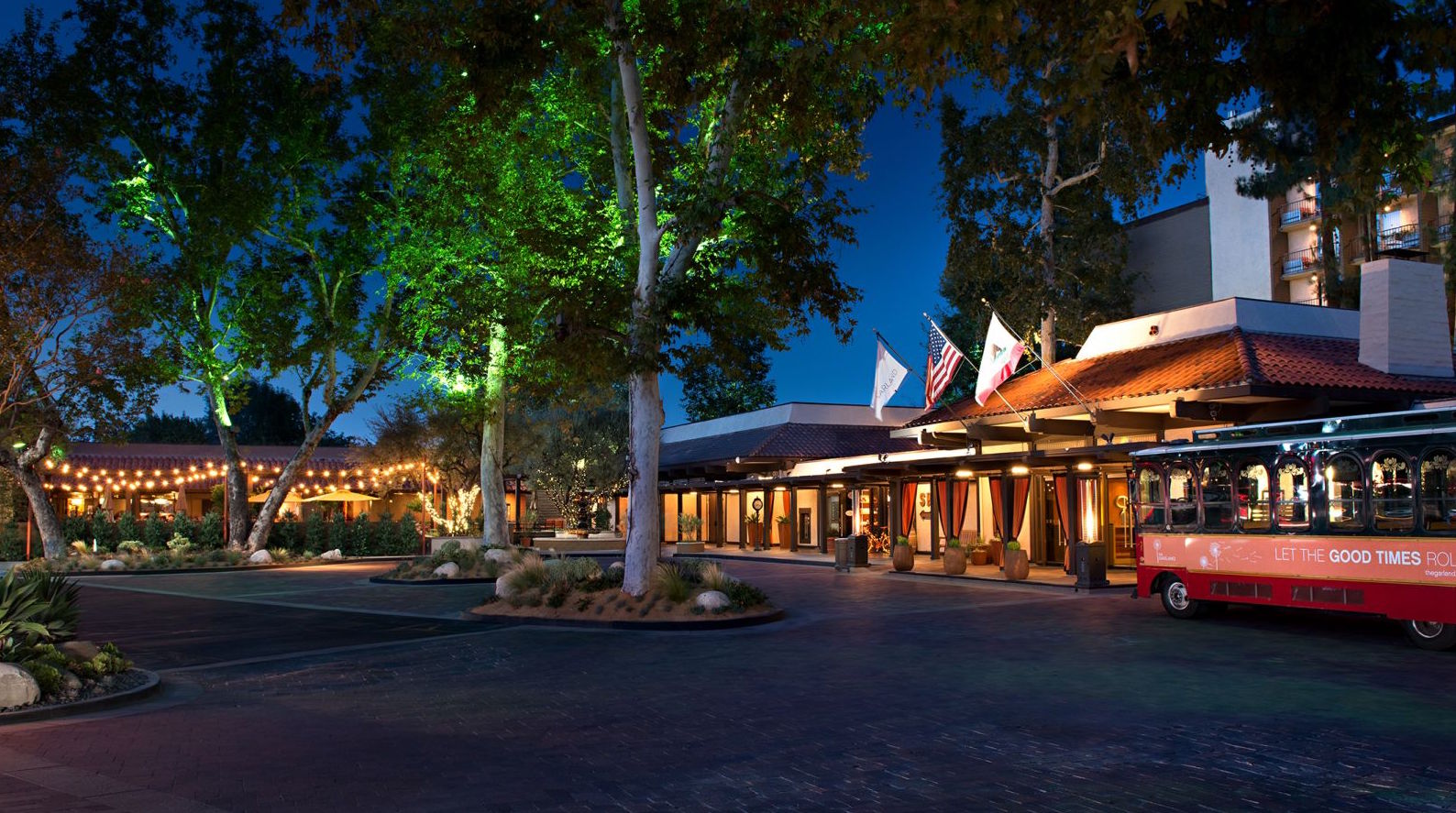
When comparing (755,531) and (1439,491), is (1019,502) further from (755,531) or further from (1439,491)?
(1439,491)

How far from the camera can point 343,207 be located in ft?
117

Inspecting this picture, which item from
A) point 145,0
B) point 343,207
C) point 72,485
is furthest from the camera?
point 72,485

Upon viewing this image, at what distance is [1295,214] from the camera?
55188 mm

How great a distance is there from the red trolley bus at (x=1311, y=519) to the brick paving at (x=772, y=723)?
0.73 m

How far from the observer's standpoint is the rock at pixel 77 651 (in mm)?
11188

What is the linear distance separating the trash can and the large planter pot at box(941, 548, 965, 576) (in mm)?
4283

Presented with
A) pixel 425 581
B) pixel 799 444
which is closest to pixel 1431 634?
pixel 425 581

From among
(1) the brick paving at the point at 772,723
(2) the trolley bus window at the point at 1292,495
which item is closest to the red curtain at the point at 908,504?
(1) the brick paving at the point at 772,723

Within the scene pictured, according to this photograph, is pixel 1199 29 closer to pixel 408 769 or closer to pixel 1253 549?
pixel 408 769

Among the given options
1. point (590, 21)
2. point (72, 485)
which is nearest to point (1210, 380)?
point (590, 21)

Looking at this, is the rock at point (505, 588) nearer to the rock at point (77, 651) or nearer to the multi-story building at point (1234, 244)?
the rock at point (77, 651)

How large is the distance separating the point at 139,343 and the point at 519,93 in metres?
12.4

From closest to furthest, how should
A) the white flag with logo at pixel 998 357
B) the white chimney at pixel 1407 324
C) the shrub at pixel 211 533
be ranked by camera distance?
1. the white chimney at pixel 1407 324
2. the white flag with logo at pixel 998 357
3. the shrub at pixel 211 533

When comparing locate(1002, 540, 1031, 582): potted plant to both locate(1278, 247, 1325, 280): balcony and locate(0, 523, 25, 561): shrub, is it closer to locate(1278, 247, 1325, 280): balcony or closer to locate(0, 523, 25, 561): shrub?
locate(0, 523, 25, 561): shrub
